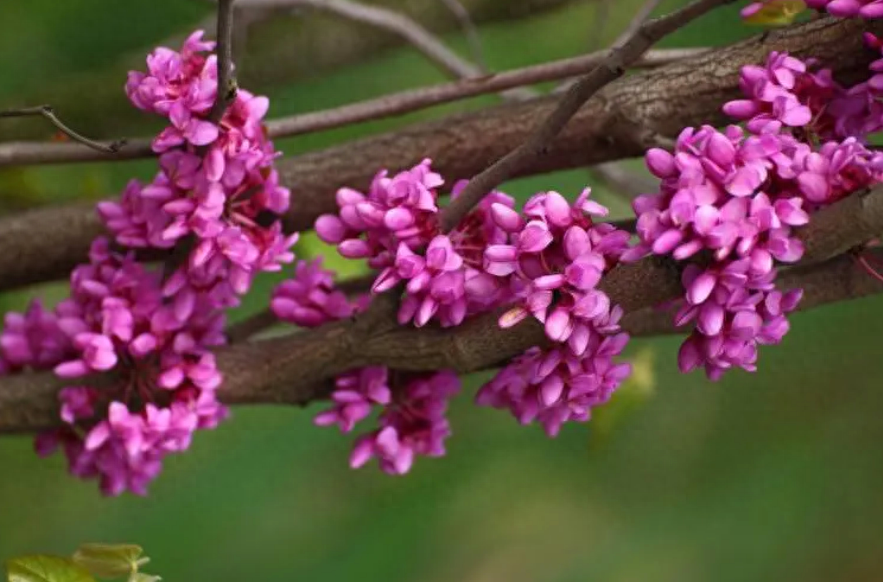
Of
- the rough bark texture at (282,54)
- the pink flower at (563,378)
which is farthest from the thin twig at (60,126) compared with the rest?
the rough bark texture at (282,54)

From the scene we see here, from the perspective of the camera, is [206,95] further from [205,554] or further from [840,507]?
[840,507]

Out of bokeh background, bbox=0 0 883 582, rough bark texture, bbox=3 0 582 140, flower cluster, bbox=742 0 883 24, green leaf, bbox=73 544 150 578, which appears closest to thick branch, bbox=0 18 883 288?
flower cluster, bbox=742 0 883 24

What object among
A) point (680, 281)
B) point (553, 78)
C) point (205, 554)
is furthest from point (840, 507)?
point (680, 281)

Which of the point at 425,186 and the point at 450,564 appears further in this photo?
the point at 450,564

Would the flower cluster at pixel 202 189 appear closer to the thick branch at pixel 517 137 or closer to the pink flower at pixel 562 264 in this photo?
the thick branch at pixel 517 137

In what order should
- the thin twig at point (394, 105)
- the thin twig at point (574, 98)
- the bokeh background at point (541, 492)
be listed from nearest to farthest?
the thin twig at point (574, 98) → the thin twig at point (394, 105) → the bokeh background at point (541, 492)

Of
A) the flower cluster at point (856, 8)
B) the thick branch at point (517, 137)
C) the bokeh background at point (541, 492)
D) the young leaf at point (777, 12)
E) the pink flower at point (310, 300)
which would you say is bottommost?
the bokeh background at point (541, 492)

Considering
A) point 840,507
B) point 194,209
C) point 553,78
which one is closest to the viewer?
point 194,209
